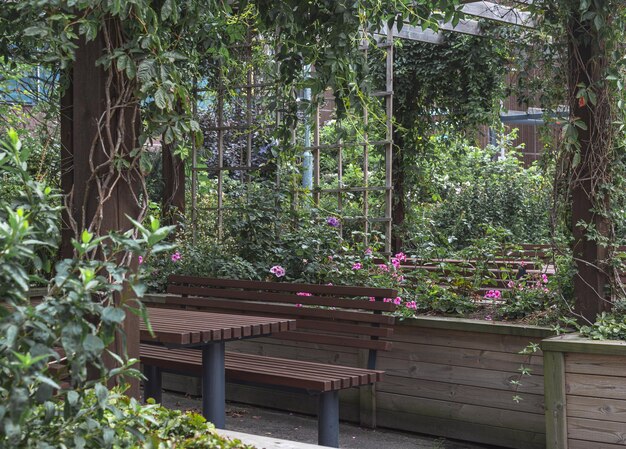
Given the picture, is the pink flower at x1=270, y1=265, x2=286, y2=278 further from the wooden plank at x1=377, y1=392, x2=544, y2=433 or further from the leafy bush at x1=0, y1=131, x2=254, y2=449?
the leafy bush at x1=0, y1=131, x2=254, y2=449

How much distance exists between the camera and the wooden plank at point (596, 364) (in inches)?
191

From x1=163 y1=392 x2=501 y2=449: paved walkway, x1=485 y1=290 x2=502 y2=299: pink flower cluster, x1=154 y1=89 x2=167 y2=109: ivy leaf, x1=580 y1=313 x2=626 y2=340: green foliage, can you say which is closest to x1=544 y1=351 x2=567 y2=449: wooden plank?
x1=580 y1=313 x2=626 y2=340: green foliage

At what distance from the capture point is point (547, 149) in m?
5.83

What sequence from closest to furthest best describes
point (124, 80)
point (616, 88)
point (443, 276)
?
point (124, 80), point (616, 88), point (443, 276)

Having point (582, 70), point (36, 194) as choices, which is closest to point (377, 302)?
point (582, 70)

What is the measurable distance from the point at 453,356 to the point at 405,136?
561 centimetres

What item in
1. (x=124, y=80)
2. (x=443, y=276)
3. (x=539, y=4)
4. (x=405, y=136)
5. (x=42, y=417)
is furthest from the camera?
(x=405, y=136)

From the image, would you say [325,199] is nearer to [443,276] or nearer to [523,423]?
[443,276]

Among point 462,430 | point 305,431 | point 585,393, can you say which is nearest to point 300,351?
point 305,431

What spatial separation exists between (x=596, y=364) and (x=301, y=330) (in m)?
2.15

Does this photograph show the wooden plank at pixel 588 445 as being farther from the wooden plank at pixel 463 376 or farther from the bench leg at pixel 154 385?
the bench leg at pixel 154 385

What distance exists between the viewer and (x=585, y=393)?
16.2ft

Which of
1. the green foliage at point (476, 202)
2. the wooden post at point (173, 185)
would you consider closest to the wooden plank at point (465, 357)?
the wooden post at point (173, 185)

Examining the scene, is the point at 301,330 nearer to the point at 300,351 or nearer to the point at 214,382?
the point at 300,351
